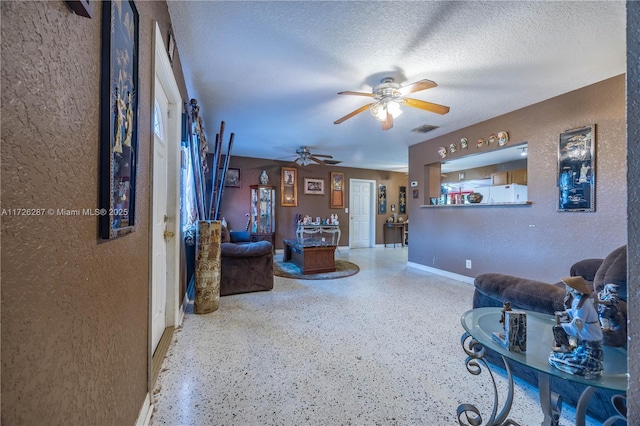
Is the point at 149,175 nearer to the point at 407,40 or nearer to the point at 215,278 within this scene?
the point at 215,278

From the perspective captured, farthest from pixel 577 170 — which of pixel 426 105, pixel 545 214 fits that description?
pixel 426 105

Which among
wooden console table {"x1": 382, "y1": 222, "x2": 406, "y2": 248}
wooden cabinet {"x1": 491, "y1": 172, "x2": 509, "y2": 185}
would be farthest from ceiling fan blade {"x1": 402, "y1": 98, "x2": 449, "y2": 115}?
wooden console table {"x1": 382, "y1": 222, "x2": 406, "y2": 248}

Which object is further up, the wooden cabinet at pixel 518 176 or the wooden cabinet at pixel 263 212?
the wooden cabinet at pixel 518 176

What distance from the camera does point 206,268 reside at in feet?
8.55

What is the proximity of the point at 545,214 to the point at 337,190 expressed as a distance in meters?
4.65

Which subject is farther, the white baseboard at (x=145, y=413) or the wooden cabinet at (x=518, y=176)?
the wooden cabinet at (x=518, y=176)

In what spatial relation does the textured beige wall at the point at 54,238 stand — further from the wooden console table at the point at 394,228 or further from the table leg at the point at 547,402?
the wooden console table at the point at 394,228

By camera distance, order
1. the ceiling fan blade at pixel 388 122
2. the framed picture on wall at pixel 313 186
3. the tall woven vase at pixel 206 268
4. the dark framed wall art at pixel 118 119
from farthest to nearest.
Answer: the framed picture on wall at pixel 313 186, the ceiling fan blade at pixel 388 122, the tall woven vase at pixel 206 268, the dark framed wall art at pixel 118 119

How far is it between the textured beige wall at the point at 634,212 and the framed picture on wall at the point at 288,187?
619 cm

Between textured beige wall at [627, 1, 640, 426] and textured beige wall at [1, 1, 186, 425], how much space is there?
3.17 ft

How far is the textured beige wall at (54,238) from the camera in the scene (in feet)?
1.44

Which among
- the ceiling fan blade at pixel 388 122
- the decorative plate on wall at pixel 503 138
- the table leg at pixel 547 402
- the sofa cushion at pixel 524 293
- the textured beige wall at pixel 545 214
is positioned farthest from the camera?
the decorative plate on wall at pixel 503 138

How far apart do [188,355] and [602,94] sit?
14.2 feet

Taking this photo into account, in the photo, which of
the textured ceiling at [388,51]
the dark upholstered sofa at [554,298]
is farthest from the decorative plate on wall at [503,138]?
the dark upholstered sofa at [554,298]
